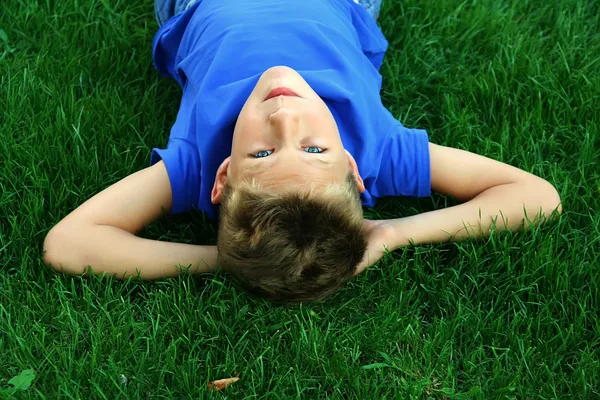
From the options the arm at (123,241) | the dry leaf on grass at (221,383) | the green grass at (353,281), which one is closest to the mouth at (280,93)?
the arm at (123,241)

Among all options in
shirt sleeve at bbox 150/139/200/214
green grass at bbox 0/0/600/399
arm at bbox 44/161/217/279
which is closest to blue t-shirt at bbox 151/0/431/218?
shirt sleeve at bbox 150/139/200/214

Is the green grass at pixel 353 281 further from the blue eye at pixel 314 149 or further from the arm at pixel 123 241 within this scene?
the blue eye at pixel 314 149

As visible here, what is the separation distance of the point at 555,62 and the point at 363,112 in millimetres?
1348

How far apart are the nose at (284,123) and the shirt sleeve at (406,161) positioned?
1.96 ft

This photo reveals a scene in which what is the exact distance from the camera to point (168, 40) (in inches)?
135

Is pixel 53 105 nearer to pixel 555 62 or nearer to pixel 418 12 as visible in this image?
pixel 418 12

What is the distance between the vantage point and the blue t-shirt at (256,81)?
288 centimetres

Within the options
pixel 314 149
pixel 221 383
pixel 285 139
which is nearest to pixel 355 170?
pixel 314 149

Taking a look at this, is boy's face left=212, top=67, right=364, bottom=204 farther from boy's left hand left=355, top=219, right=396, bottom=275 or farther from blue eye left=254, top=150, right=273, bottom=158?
boy's left hand left=355, top=219, right=396, bottom=275

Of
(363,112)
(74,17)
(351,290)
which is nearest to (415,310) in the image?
(351,290)

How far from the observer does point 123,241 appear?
9.41 feet

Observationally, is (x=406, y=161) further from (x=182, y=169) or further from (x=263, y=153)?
(x=182, y=169)

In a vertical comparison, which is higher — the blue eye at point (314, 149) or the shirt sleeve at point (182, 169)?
Answer: the blue eye at point (314, 149)

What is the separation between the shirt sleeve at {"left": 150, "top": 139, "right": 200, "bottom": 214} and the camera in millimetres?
2912
